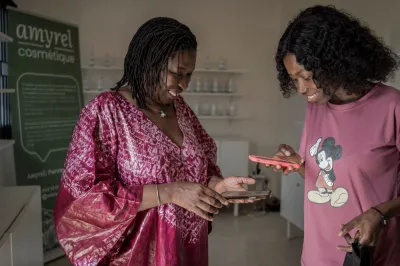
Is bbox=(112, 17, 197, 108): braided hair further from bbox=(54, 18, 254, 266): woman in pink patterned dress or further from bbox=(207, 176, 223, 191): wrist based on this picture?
bbox=(207, 176, 223, 191): wrist

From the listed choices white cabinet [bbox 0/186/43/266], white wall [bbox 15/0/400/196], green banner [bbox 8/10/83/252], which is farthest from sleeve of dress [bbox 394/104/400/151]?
white wall [bbox 15/0/400/196]

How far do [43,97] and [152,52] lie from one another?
6.55ft

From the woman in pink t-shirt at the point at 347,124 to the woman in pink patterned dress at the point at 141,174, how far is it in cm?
27

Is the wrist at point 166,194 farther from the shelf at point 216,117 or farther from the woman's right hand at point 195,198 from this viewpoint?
the shelf at point 216,117

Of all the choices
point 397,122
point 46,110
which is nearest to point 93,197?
point 397,122

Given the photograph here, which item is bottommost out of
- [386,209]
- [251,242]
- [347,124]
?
[251,242]

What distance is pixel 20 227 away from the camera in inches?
71.2

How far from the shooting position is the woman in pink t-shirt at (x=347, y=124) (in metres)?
1.01

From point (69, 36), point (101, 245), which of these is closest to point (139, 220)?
point (101, 245)

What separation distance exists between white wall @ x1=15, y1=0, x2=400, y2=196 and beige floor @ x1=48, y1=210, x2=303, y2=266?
768 mm

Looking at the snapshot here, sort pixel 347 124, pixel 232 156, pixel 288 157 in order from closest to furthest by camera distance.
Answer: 1. pixel 347 124
2. pixel 288 157
3. pixel 232 156

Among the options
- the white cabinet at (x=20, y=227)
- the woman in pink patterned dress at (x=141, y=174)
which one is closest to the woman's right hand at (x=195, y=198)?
the woman in pink patterned dress at (x=141, y=174)

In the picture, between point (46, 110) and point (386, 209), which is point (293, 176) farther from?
point (386, 209)

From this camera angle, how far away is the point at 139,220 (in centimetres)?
105
